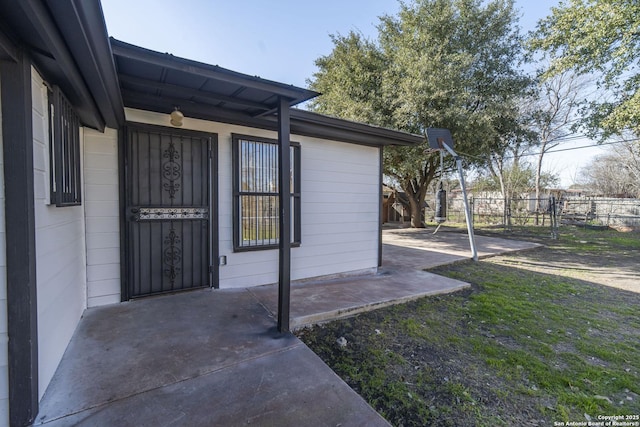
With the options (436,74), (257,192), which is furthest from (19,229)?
(436,74)

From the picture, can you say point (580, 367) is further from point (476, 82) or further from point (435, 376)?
point (476, 82)

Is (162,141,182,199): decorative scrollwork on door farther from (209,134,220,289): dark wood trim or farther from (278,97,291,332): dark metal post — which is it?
(278,97,291,332): dark metal post

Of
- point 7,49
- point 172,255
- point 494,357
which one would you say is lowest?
point 494,357

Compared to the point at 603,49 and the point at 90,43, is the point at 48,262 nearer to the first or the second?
the point at 90,43

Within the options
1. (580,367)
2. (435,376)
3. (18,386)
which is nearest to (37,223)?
(18,386)

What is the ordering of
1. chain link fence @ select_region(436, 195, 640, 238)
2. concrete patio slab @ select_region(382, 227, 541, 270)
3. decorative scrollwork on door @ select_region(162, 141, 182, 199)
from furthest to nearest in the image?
chain link fence @ select_region(436, 195, 640, 238) → concrete patio slab @ select_region(382, 227, 541, 270) → decorative scrollwork on door @ select_region(162, 141, 182, 199)

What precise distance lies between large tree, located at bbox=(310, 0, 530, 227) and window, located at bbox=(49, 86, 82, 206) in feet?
24.3

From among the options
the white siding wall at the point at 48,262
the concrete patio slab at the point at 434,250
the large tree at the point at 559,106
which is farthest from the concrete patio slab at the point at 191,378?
the large tree at the point at 559,106

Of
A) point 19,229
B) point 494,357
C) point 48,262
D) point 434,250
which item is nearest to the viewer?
point 19,229

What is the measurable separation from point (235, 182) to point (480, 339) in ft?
10.1

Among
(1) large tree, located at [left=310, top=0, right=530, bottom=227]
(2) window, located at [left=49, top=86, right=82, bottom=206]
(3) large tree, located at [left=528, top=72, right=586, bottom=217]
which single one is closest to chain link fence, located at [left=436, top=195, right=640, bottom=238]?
(3) large tree, located at [left=528, top=72, right=586, bottom=217]

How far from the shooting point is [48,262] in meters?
1.70

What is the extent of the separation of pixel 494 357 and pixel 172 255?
329 cm

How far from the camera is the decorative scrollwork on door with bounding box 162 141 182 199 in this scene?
10.5 feet
